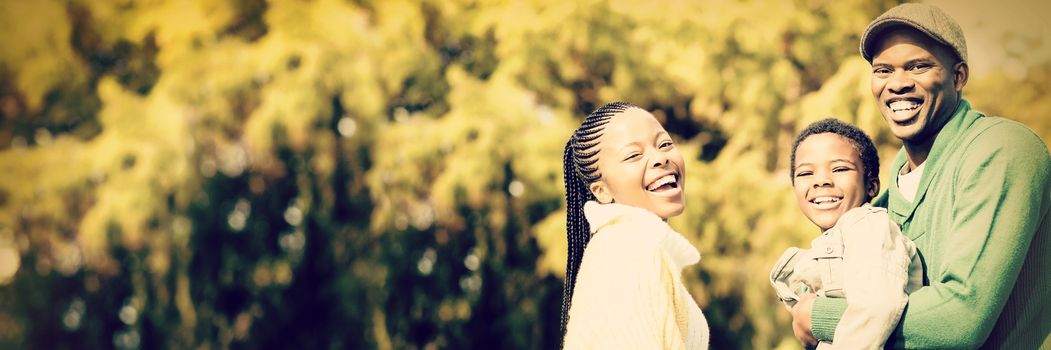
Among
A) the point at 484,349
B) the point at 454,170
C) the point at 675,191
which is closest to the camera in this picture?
the point at 675,191

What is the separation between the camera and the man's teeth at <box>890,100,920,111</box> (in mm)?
2301

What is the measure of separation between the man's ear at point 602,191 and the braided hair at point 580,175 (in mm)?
15

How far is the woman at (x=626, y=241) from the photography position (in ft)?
6.92

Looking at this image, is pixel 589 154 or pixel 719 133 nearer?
pixel 589 154

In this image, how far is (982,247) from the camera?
2.05 meters

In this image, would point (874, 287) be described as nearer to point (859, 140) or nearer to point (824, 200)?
point (824, 200)

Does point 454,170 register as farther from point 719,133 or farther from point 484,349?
point 719,133

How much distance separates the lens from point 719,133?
299 inches

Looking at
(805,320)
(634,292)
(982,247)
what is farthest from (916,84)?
(634,292)

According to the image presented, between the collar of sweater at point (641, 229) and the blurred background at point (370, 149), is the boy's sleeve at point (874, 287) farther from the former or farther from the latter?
the blurred background at point (370, 149)

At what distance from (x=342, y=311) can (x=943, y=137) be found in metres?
6.08

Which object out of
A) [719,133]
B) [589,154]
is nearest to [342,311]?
[719,133]

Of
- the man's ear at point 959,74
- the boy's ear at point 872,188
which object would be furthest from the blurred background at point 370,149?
the man's ear at point 959,74

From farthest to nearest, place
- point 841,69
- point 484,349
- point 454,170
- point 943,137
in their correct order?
1. point 484,349
2. point 454,170
3. point 841,69
4. point 943,137
